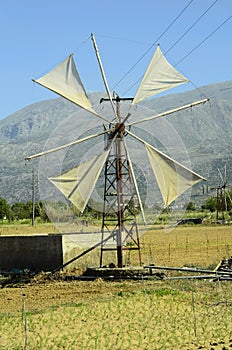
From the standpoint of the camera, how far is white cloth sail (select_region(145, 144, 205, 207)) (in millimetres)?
18359

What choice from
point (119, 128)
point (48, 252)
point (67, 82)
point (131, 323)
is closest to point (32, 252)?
point (48, 252)

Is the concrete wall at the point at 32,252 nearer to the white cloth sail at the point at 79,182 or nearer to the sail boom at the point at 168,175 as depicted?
the white cloth sail at the point at 79,182

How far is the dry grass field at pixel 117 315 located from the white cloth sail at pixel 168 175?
8.16 feet

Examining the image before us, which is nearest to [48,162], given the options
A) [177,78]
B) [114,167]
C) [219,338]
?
[114,167]

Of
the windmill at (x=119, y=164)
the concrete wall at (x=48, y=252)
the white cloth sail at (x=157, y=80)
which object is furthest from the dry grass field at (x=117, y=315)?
the white cloth sail at (x=157, y=80)

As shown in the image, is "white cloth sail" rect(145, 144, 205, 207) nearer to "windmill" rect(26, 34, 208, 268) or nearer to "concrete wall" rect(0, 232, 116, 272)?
"windmill" rect(26, 34, 208, 268)

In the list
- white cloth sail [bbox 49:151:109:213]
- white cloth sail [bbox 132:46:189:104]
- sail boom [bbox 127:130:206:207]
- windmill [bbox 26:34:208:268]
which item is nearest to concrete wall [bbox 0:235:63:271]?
windmill [bbox 26:34:208:268]

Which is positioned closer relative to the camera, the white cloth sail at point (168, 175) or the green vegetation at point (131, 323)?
the green vegetation at point (131, 323)

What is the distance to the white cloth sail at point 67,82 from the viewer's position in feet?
61.3

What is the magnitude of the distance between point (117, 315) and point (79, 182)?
630 cm

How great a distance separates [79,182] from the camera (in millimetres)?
18266

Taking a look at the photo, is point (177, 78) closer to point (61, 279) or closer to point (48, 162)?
point (48, 162)

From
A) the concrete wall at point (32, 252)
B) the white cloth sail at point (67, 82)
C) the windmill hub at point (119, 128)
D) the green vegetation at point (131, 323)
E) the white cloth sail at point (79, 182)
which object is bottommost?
the green vegetation at point (131, 323)

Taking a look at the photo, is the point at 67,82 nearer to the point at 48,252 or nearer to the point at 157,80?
the point at 157,80
